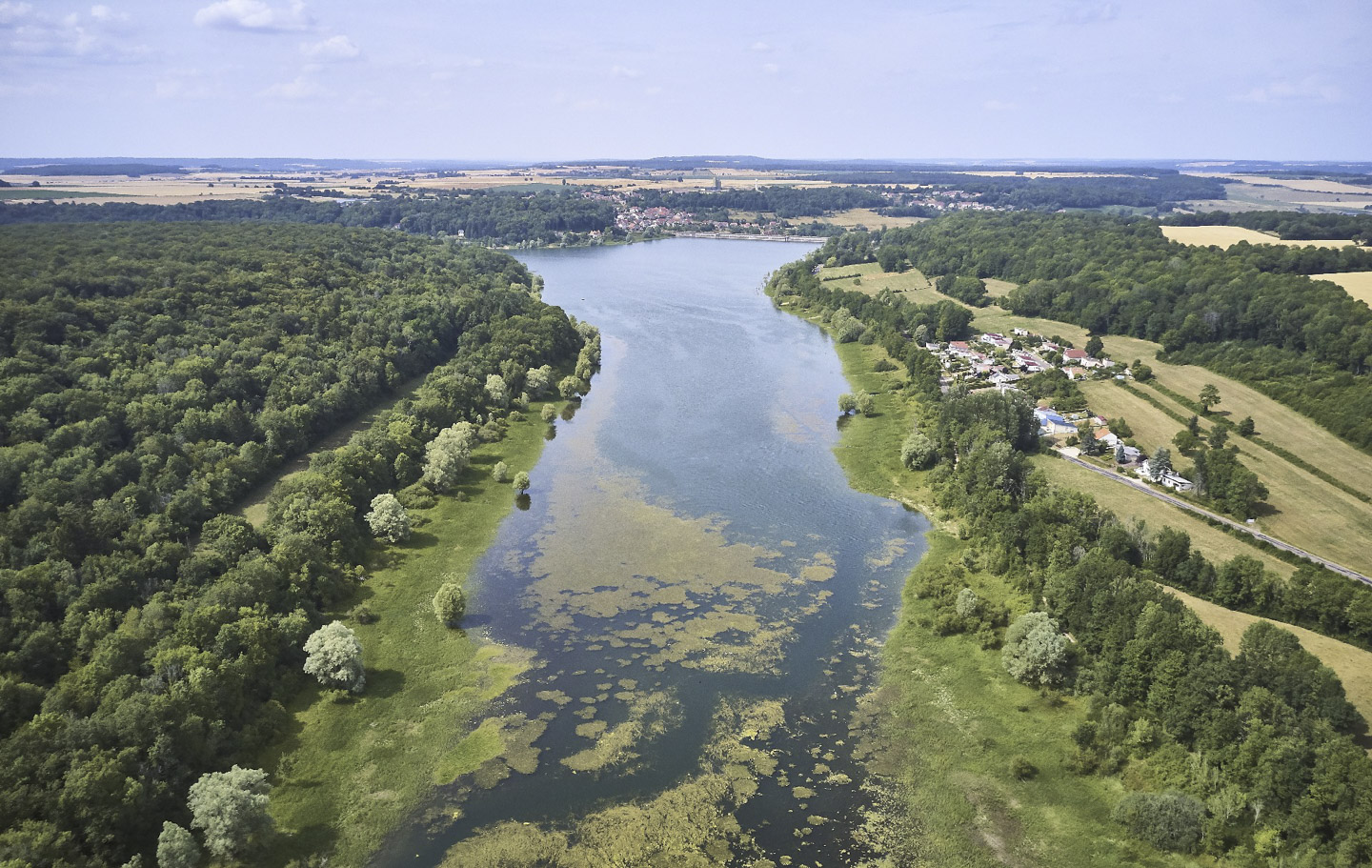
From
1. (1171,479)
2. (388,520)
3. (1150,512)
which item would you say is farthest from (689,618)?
(1171,479)

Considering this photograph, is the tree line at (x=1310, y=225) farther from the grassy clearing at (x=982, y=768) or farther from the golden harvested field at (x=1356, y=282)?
the grassy clearing at (x=982, y=768)

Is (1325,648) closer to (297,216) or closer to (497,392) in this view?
(497,392)

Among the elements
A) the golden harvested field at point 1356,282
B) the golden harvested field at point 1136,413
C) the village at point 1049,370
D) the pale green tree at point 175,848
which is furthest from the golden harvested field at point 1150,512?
the golden harvested field at point 1356,282

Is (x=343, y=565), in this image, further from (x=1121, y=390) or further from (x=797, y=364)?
(x=1121, y=390)

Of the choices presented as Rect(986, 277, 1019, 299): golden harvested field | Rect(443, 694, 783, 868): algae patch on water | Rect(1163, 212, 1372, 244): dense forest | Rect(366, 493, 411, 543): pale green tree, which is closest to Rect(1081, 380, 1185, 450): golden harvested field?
Rect(986, 277, 1019, 299): golden harvested field

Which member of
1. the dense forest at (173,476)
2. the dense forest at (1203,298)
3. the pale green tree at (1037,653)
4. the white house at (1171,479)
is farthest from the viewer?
the dense forest at (1203,298)

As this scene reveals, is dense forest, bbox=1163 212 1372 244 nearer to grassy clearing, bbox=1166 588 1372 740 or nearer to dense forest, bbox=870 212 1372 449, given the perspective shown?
dense forest, bbox=870 212 1372 449
